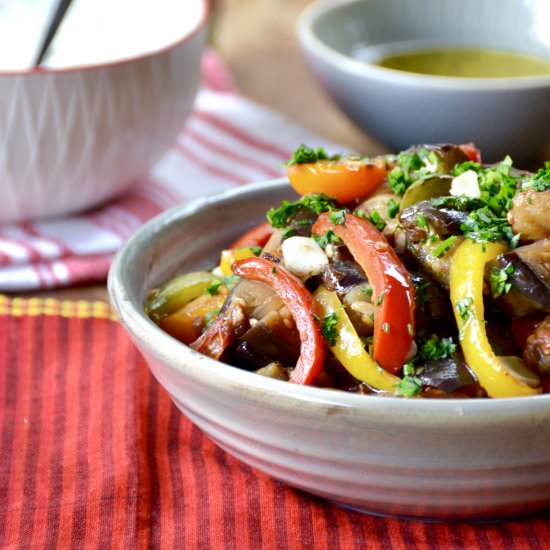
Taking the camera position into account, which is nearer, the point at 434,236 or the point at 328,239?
the point at 434,236

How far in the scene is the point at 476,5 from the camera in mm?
3865

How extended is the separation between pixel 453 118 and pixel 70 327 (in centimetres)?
143

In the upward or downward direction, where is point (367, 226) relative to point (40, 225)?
upward

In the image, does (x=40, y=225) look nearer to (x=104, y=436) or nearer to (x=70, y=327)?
(x=70, y=327)

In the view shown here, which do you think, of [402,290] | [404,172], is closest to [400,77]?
[404,172]

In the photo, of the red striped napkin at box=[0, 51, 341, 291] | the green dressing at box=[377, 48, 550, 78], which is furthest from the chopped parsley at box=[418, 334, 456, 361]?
the green dressing at box=[377, 48, 550, 78]

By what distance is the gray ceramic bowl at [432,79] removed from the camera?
9.77 feet

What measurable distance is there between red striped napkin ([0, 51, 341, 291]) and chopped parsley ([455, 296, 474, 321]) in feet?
4.65

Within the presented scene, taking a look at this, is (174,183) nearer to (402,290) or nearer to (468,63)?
(468,63)

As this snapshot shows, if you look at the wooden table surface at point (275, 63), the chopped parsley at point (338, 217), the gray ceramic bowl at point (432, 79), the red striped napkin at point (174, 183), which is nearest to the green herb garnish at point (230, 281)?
the chopped parsley at point (338, 217)

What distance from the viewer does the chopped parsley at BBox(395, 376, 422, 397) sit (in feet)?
4.86

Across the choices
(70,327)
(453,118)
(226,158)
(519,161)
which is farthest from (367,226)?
(226,158)

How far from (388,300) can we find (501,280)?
0.20m

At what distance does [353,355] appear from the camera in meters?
1.55
